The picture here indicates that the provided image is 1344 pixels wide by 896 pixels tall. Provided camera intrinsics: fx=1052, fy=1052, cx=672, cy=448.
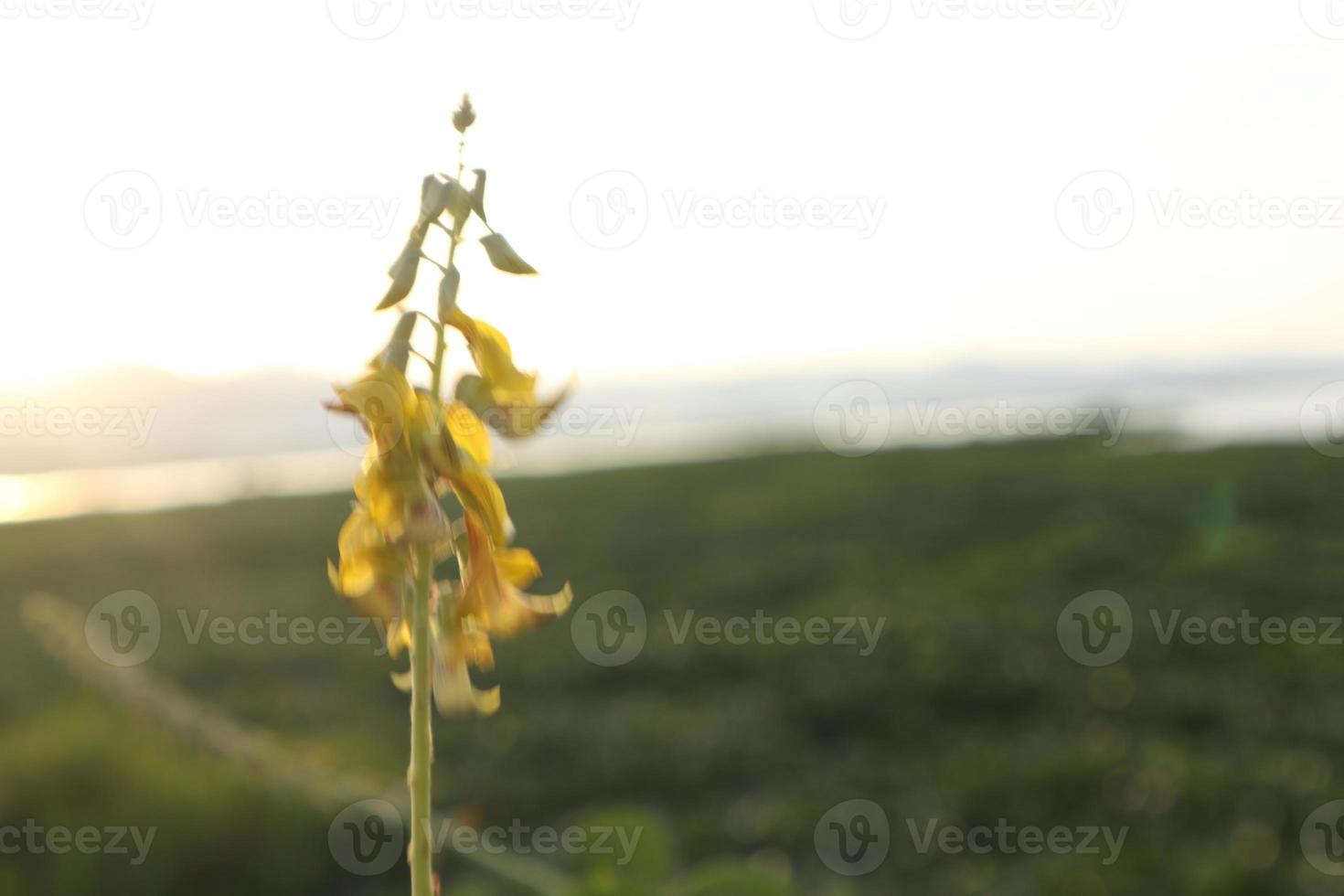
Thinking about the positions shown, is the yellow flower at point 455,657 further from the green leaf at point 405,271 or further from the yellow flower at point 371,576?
the green leaf at point 405,271

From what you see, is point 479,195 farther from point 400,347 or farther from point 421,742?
point 421,742

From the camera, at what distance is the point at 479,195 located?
60 cm

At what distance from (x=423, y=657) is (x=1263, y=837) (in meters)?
4.24

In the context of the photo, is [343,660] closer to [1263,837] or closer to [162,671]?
[162,671]

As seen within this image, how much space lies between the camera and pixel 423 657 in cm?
48

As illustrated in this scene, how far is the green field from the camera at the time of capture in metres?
3.88

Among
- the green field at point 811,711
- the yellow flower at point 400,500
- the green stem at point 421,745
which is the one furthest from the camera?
the green field at point 811,711

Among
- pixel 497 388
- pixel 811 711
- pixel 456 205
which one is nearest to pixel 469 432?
pixel 497 388

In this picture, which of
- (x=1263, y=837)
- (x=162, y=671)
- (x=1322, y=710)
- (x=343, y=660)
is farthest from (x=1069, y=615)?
(x=162, y=671)

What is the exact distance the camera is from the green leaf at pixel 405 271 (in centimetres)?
60

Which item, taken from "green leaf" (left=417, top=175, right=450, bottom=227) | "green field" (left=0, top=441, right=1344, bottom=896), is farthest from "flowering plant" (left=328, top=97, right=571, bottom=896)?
"green field" (left=0, top=441, right=1344, bottom=896)

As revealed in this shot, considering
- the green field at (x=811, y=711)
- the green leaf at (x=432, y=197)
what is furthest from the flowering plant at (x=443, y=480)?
the green field at (x=811, y=711)

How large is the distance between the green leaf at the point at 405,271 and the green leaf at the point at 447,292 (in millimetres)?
33

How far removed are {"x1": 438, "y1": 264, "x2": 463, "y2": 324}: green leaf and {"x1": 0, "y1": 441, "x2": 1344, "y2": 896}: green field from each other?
337 millimetres
